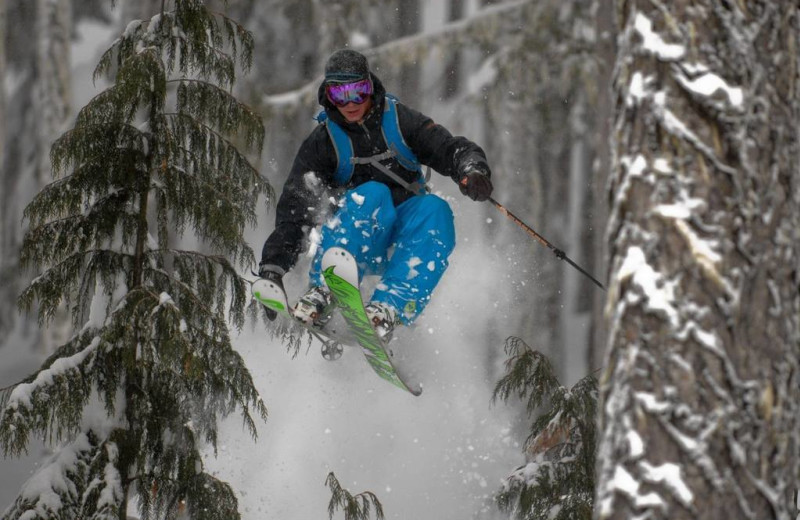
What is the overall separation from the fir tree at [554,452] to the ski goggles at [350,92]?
179 centimetres

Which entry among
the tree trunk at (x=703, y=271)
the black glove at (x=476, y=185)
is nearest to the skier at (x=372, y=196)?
the black glove at (x=476, y=185)

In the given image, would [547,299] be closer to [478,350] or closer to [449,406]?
[478,350]

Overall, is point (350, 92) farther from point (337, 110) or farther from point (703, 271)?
point (703, 271)

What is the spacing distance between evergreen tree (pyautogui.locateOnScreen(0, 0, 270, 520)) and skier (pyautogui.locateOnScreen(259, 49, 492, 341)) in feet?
2.84

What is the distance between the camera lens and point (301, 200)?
7.16 metres

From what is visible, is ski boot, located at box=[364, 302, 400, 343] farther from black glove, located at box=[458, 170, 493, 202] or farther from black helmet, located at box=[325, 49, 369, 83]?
black helmet, located at box=[325, 49, 369, 83]

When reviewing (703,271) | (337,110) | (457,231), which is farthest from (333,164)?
(457,231)

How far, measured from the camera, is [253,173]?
6270 millimetres

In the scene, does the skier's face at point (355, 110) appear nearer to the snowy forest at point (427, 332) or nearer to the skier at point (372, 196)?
the skier at point (372, 196)

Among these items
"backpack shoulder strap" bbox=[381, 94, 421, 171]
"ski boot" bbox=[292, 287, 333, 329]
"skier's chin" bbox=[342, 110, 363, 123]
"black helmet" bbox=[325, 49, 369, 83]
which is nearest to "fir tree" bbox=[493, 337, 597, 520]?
"ski boot" bbox=[292, 287, 333, 329]

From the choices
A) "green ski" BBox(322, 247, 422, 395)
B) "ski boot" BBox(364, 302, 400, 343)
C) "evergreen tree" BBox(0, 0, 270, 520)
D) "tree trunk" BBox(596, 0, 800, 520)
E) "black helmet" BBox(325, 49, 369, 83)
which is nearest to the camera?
"tree trunk" BBox(596, 0, 800, 520)

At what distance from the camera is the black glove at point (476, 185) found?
260 inches

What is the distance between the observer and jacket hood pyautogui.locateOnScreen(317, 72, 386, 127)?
22.6 ft

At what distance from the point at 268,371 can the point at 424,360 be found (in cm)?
202
